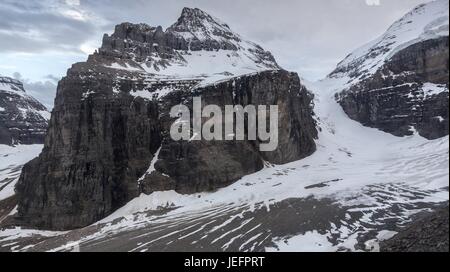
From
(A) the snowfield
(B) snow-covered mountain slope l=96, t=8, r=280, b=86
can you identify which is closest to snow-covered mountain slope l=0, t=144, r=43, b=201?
(A) the snowfield

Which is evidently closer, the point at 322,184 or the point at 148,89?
the point at 322,184

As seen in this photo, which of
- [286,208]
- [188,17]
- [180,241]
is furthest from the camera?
[188,17]

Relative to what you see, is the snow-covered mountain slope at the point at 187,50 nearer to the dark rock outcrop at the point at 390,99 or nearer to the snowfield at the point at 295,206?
the snowfield at the point at 295,206

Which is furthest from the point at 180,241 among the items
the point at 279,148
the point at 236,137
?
the point at 279,148

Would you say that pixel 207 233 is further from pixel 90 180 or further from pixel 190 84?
pixel 190 84

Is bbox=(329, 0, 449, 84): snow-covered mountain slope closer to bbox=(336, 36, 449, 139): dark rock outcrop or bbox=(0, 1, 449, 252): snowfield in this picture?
bbox=(336, 36, 449, 139): dark rock outcrop

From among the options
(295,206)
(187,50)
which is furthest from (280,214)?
(187,50)

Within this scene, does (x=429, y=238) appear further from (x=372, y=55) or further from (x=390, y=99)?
(x=372, y=55)
